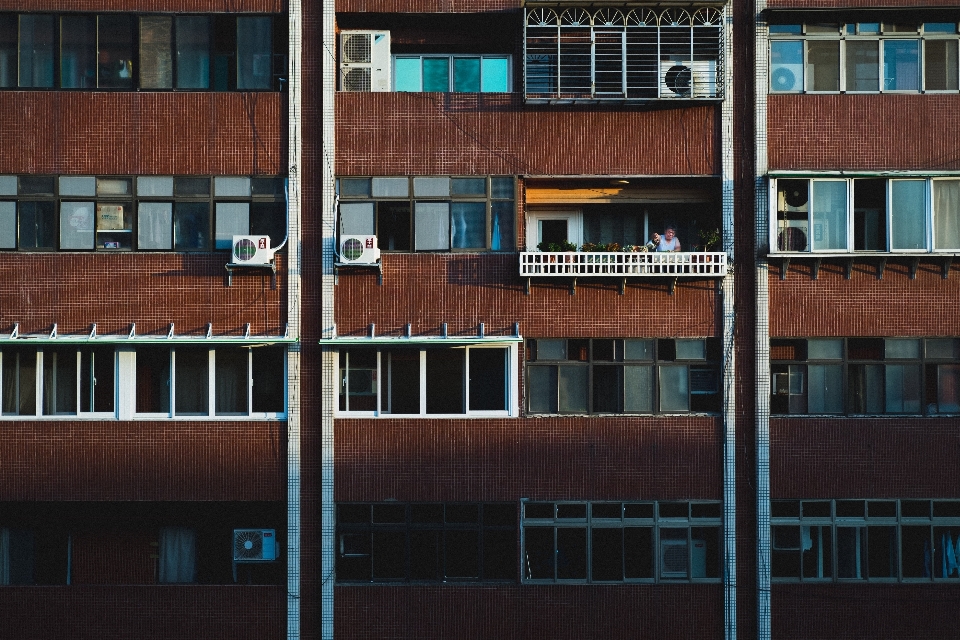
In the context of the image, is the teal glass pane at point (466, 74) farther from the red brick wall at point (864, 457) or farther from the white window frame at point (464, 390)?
the red brick wall at point (864, 457)

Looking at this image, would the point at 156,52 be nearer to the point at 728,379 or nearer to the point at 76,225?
the point at 76,225

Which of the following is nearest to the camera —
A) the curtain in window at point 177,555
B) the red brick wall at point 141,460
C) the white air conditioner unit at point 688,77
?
the red brick wall at point 141,460

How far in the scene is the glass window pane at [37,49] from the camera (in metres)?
15.5

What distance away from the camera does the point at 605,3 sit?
1518cm

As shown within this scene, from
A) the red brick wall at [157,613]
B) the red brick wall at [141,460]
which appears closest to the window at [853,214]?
the red brick wall at [141,460]

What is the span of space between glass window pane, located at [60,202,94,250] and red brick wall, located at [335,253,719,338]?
4536 mm

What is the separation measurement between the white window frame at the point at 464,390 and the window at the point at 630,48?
462cm

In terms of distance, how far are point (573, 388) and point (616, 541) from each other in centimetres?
278

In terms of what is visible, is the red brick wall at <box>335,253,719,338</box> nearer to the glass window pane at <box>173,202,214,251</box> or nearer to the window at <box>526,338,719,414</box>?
the window at <box>526,338,719,414</box>

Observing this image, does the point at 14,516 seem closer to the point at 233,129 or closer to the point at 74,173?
the point at 74,173

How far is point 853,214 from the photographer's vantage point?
1541 cm

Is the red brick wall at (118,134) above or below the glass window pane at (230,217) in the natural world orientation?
above

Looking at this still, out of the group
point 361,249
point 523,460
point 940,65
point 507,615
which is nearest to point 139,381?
point 361,249

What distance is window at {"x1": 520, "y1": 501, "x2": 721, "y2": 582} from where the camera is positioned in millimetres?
15305
